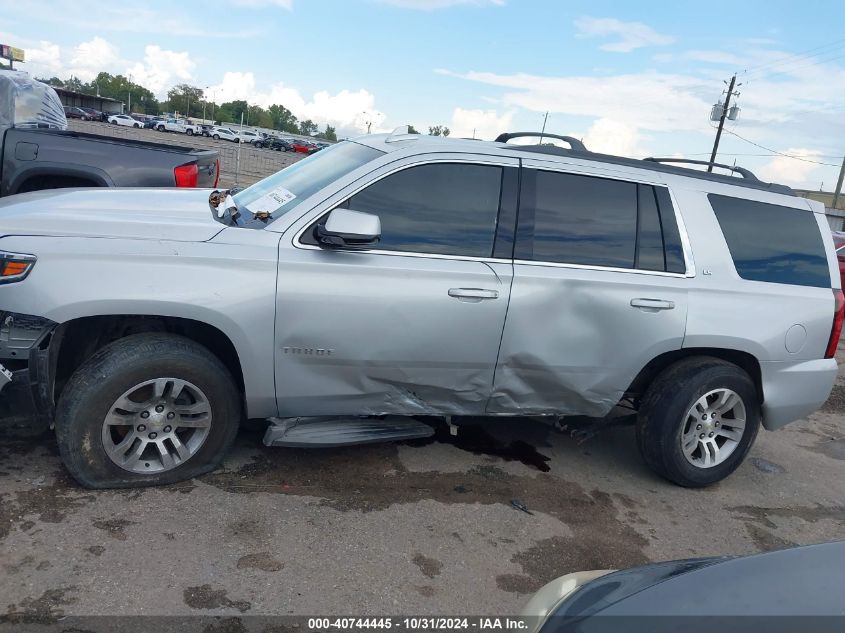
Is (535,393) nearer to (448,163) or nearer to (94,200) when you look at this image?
(448,163)

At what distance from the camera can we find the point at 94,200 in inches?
160

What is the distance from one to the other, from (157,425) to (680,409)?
2.97 metres

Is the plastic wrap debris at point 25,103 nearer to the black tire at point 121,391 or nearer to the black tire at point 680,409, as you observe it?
the black tire at point 121,391

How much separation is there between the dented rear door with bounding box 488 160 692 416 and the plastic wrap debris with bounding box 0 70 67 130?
6.17 m

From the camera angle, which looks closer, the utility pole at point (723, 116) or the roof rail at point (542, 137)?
the roof rail at point (542, 137)

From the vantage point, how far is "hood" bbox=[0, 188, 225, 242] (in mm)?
3502

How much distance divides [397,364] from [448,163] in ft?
3.70

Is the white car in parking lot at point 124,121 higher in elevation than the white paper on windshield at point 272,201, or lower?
higher

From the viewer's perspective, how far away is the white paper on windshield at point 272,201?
3.94 meters

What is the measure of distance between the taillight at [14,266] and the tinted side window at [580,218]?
2.44 metres

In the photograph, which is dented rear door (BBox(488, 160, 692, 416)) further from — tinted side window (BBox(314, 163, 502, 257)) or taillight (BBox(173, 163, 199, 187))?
taillight (BBox(173, 163, 199, 187))

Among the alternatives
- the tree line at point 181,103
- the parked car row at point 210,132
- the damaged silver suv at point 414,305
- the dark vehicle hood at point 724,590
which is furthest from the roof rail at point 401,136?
the tree line at point 181,103

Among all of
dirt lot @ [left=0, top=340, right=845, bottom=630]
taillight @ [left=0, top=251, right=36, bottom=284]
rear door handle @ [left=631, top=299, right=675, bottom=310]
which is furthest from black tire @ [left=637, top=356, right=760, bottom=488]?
taillight @ [left=0, top=251, right=36, bottom=284]

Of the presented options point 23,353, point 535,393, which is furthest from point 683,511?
point 23,353
